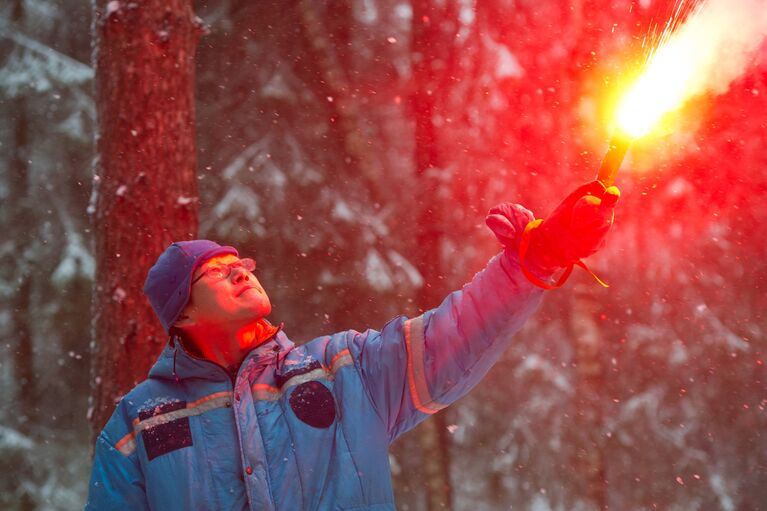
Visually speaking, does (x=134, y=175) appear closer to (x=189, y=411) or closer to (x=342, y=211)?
(x=189, y=411)

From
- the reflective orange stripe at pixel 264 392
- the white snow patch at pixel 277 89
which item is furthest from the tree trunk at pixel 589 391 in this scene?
the reflective orange stripe at pixel 264 392

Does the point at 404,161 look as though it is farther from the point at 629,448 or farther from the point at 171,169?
the point at 171,169

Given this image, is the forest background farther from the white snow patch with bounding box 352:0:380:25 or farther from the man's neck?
the man's neck

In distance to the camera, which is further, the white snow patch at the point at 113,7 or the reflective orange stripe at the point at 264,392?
the white snow patch at the point at 113,7

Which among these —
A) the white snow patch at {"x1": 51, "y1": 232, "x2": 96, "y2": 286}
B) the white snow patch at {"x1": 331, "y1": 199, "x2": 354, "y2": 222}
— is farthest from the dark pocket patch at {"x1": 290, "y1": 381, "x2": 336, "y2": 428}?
the white snow patch at {"x1": 51, "y1": 232, "x2": 96, "y2": 286}

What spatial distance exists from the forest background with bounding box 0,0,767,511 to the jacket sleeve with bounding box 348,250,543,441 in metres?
6.22

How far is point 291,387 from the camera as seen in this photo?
2.50 metres

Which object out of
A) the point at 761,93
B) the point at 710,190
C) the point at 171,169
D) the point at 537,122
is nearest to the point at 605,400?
the point at 710,190

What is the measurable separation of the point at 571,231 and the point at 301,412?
968 mm

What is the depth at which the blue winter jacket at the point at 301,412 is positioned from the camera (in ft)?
7.75

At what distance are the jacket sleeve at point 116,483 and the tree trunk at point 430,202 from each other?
683 centimetres

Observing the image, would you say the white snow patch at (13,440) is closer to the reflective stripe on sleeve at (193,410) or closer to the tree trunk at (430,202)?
the tree trunk at (430,202)

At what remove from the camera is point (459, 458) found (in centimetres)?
1037

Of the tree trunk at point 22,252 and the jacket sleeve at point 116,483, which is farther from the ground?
the tree trunk at point 22,252
